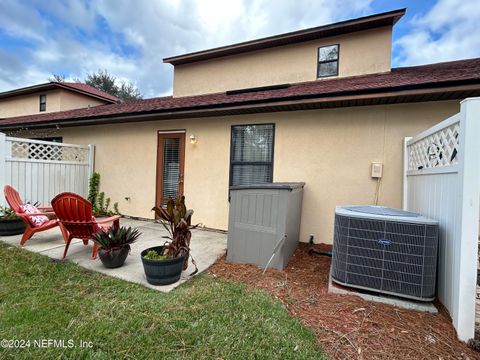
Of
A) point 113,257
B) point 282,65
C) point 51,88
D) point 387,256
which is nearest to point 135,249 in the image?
point 113,257

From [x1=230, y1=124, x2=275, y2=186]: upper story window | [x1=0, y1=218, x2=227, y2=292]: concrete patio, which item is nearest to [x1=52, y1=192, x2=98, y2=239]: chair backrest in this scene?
[x1=0, y1=218, x2=227, y2=292]: concrete patio

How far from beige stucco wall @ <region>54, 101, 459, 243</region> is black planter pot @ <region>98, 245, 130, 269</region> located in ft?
Result: 8.92

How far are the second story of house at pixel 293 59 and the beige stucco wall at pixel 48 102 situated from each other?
6.59 meters

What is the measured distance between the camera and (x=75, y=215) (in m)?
3.57

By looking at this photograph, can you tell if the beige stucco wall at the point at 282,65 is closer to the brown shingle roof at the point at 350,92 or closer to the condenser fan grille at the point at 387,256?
the brown shingle roof at the point at 350,92

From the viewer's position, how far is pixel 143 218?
272 inches

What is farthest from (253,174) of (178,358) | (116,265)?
(178,358)

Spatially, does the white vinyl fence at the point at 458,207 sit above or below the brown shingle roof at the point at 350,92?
below

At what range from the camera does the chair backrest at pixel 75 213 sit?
350cm

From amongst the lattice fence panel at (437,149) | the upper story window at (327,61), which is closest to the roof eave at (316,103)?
the lattice fence panel at (437,149)

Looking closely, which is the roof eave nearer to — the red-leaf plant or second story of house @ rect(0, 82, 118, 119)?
the red-leaf plant

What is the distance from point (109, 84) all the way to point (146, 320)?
2815cm

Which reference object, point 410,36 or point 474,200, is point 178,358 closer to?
point 474,200

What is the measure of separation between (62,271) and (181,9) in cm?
965
